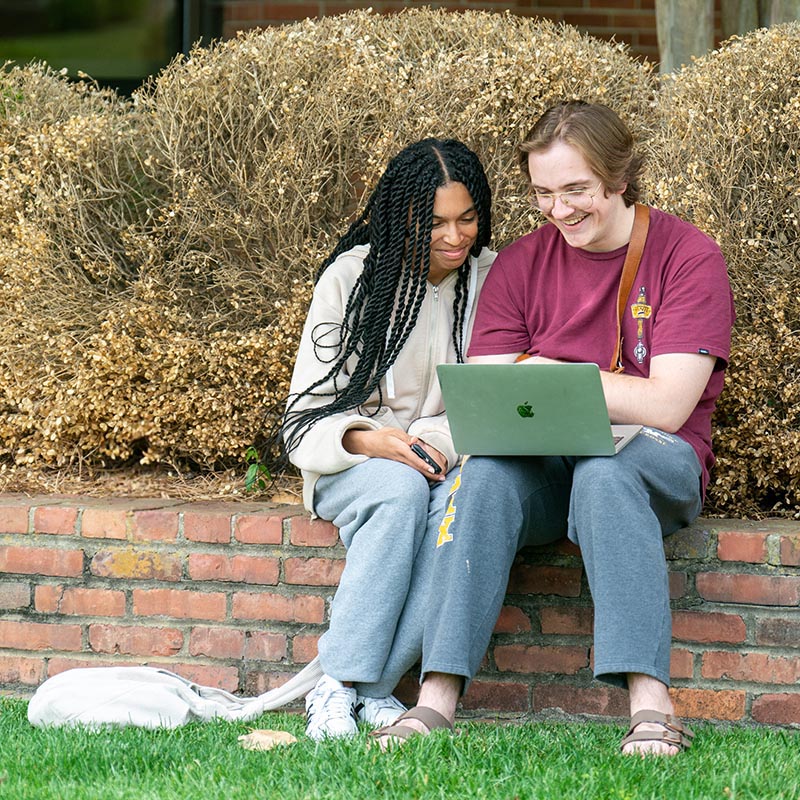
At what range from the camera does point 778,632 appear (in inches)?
129

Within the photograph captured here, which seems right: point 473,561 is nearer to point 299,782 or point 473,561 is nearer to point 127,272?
point 299,782

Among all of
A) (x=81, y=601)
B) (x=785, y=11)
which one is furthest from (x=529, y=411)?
(x=785, y=11)

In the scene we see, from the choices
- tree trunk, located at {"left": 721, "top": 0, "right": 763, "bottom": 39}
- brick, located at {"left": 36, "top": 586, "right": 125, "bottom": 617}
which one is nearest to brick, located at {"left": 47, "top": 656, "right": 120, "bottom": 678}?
brick, located at {"left": 36, "top": 586, "right": 125, "bottom": 617}

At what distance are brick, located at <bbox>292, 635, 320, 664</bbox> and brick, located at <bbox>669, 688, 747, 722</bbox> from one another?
3.22ft

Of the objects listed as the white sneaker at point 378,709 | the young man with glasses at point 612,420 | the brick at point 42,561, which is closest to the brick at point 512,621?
the young man with glasses at point 612,420

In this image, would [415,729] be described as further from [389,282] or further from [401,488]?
[389,282]

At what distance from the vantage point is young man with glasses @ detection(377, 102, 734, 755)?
2.81m

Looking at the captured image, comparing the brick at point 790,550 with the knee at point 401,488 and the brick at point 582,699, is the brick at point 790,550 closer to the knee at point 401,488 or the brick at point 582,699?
the brick at point 582,699

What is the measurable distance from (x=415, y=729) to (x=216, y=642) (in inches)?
37.5

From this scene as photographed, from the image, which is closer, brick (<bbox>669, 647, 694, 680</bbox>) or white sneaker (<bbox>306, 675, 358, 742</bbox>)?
white sneaker (<bbox>306, 675, 358, 742</bbox>)

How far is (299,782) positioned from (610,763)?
0.65 m

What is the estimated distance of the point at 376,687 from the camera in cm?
322

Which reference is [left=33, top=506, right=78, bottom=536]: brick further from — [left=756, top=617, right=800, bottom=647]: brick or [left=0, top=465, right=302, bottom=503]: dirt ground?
[left=756, top=617, right=800, bottom=647]: brick

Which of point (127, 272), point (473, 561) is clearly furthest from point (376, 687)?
point (127, 272)
